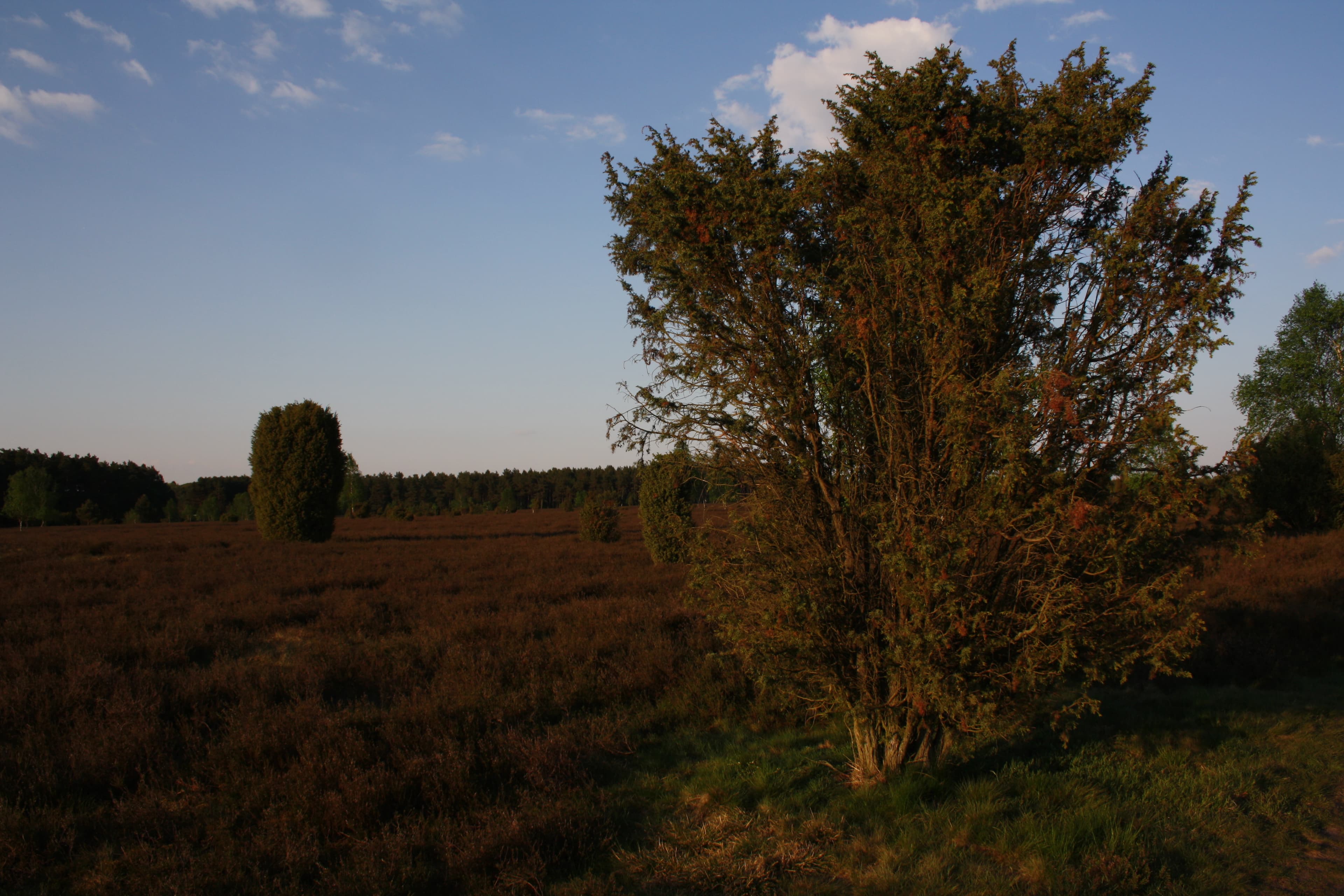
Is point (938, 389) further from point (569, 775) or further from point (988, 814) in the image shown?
point (569, 775)

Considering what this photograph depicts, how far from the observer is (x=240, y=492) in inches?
3711

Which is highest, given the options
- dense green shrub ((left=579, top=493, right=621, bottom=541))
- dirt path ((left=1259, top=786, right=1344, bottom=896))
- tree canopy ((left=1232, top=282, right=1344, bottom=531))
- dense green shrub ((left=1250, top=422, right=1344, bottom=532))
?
tree canopy ((left=1232, top=282, right=1344, bottom=531))

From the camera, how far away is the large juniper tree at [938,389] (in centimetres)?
424

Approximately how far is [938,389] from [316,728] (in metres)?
6.05

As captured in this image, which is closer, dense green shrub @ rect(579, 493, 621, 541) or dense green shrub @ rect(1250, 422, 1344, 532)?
dense green shrub @ rect(1250, 422, 1344, 532)

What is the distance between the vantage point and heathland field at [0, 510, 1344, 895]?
3941 millimetres

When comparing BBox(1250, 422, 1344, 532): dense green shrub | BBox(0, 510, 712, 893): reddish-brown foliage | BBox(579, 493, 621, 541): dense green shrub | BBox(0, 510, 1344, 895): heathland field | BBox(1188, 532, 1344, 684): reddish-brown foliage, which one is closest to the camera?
BBox(0, 510, 1344, 895): heathland field

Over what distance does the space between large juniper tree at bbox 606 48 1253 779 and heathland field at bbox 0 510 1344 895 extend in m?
0.87

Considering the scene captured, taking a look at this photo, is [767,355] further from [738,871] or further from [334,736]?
[334,736]

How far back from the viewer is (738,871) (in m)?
3.90

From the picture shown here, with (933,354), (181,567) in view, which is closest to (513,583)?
(181,567)

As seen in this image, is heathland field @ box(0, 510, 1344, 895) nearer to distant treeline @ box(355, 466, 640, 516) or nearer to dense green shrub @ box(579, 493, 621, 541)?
dense green shrub @ box(579, 493, 621, 541)

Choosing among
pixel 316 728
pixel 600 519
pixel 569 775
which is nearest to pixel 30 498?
pixel 600 519

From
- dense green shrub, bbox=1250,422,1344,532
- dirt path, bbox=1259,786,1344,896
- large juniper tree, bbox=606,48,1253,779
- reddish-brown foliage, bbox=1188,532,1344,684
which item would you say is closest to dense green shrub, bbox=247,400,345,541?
large juniper tree, bbox=606,48,1253,779
